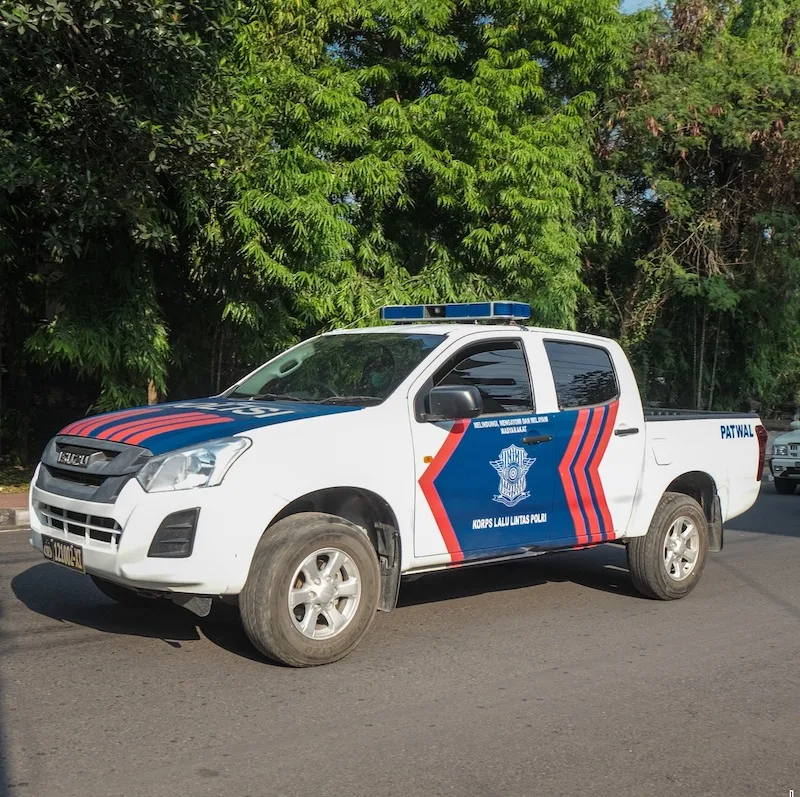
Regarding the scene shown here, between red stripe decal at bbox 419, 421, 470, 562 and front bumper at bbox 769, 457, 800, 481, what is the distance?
12.0 m

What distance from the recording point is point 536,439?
6.38 metres

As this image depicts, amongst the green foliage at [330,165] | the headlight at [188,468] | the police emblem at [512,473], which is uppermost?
the green foliage at [330,165]

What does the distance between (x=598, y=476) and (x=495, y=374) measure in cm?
102

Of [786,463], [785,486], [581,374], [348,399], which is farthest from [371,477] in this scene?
[785,486]

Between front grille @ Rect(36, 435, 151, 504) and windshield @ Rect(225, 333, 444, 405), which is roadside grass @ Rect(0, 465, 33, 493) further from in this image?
front grille @ Rect(36, 435, 151, 504)

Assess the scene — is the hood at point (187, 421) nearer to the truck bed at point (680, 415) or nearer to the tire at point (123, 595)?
the tire at point (123, 595)

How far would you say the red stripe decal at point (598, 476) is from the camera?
6.74 meters

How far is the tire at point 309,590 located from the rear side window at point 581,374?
1.93 m

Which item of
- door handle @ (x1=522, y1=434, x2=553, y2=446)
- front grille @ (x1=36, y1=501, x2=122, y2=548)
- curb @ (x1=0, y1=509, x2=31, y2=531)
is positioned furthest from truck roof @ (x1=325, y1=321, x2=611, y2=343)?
curb @ (x1=0, y1=509, x2=31, y2=531)

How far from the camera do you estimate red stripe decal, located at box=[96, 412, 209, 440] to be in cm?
539

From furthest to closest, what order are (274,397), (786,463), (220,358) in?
(786,463)
(220,358)
(274,397)

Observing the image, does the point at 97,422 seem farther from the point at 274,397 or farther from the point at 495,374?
the point at 495,374

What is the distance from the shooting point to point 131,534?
4.98 metres

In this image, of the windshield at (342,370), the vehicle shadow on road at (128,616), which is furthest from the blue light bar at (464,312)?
the vehicle shadow on road at (128,616)
